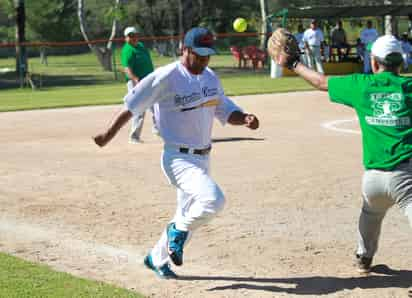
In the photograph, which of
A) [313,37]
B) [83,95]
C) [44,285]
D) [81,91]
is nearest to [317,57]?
[313,37]

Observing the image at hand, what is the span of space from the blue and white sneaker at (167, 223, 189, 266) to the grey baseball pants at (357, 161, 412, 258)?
4.57 ft

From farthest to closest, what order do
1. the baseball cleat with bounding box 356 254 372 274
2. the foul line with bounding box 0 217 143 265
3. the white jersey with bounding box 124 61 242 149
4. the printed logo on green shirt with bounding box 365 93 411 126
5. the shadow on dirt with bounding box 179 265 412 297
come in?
the foul line with bounding box 0 217 143 265 < the baseball cleat with bounding box 356 254 372 274 < the white jersey with bounding box 124 61 242 149 < the shadow on dirt with bounding box 179 265 412 297 < the printed logo on green shirt with bounding box 365 93 411 126

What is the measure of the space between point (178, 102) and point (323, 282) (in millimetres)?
1791

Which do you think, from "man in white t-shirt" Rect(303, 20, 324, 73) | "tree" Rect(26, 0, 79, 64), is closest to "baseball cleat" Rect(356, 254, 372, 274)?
"man in white t-shirt" Rect(303, 20, 324, 73)

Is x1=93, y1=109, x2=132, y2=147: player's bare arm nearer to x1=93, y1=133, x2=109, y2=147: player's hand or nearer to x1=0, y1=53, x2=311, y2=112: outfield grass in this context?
x1=93, y1=133, x2=109, y2=147: player's hand

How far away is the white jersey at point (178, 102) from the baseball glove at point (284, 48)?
26.0 inches

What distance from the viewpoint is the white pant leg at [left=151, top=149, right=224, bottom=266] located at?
617cm

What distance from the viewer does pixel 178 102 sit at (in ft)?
21.0

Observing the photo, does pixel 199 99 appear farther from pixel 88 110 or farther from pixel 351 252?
pixel 88 110

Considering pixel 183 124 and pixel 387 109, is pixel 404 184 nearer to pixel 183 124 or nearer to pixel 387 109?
pixel 387 109

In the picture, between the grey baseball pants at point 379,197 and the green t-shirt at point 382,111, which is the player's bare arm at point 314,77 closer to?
the green t-shirt at point 382,111

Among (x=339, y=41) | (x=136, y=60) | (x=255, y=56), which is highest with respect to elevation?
(x=136, y=60)

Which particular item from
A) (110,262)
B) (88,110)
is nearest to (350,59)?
(88,110)

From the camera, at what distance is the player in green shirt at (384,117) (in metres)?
5.83
